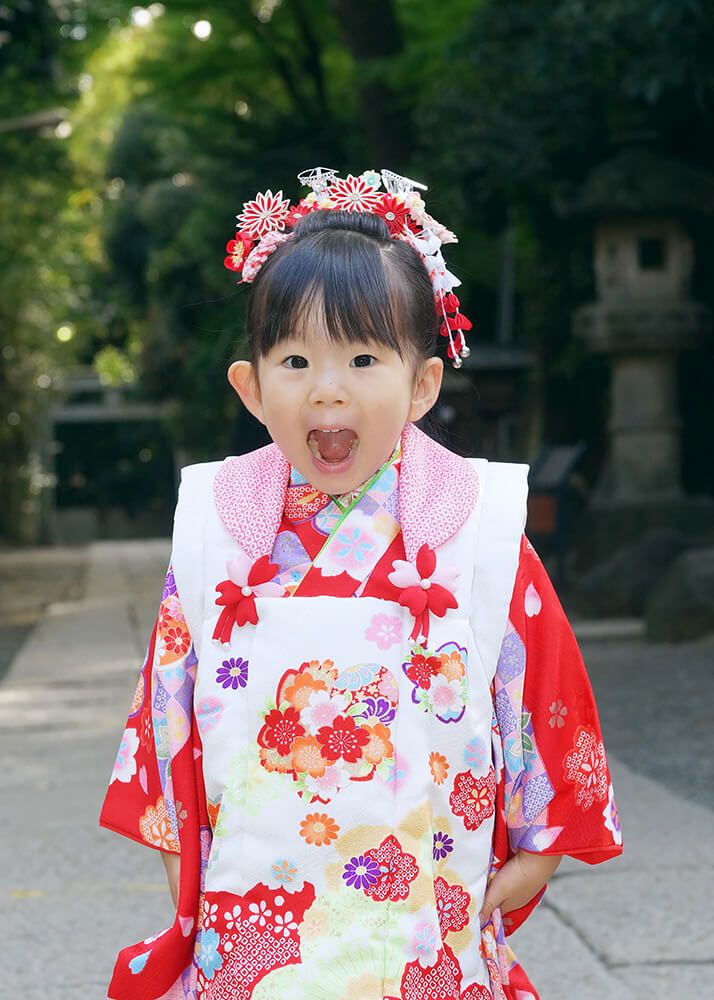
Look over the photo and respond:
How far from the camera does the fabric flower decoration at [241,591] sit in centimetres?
181

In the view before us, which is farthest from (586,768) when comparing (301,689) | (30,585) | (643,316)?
(30,585)

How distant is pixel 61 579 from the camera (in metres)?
15.0

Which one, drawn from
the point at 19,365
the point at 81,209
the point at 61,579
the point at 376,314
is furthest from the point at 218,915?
the point at 81,209

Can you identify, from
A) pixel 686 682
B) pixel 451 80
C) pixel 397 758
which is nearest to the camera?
pixel 397 758

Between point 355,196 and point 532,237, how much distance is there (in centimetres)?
1113

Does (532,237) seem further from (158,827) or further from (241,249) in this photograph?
(158,827)

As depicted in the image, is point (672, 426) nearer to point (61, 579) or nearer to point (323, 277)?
point (61, 579)

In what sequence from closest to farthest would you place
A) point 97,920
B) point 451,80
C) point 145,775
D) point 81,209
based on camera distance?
point 145,775 < point 97,920 < point 451,80 < point 81,209

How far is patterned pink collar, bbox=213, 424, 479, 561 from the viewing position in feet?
6.10

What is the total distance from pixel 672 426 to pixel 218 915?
350 inches

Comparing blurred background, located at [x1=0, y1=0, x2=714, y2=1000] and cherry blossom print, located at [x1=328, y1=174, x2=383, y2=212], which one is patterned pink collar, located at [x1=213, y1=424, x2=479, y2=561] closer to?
cherry blossom print, located at [x1=328, y1=174, x2=383, y2=212]

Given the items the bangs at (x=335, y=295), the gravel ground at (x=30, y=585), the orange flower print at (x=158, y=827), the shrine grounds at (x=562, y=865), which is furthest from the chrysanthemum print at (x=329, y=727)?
the gravel ground at (x=30, y=585)

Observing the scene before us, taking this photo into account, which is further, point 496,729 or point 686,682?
point 686,682

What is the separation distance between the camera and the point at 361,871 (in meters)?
1.74
